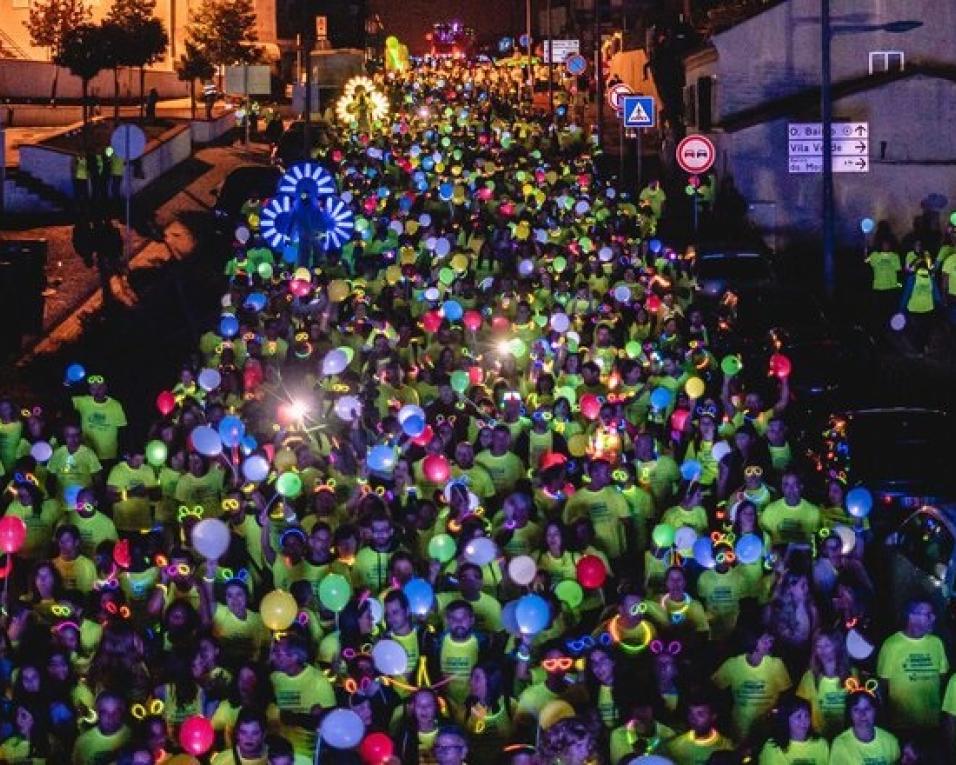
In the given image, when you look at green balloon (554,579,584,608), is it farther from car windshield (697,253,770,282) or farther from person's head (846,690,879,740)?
car windshield (697,253,770,282)

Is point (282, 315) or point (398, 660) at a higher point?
point (282, 315)

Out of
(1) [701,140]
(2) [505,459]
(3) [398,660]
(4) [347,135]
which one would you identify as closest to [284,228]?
(1) [701,140]

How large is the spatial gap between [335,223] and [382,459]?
31.4 feet

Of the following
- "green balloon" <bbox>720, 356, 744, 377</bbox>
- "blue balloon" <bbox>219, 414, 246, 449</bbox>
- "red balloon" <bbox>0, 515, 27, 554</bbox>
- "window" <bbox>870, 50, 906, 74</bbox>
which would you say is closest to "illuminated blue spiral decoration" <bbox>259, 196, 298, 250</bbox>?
"green balloon" <bbox>720, 356, 744, 377</bbox>

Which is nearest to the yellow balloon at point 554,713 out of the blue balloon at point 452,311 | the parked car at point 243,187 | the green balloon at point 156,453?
the green balloon at point 156,453

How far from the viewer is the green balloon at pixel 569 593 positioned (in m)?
8.95

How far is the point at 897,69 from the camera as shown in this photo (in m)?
30.5

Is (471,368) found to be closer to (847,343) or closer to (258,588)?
(258,588)

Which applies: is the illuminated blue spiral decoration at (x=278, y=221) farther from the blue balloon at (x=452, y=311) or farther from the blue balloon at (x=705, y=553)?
the blue balloon at (x=705, y=553)

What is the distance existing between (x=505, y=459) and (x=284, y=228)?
8.94m

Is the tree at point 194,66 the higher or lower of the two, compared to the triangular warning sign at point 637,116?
Answer: higher

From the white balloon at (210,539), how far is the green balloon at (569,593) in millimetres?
1995

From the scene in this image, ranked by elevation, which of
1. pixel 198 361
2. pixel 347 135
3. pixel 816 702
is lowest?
pixel 816 702

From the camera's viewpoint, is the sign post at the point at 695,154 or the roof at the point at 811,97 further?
the roof at the point at 811,97
